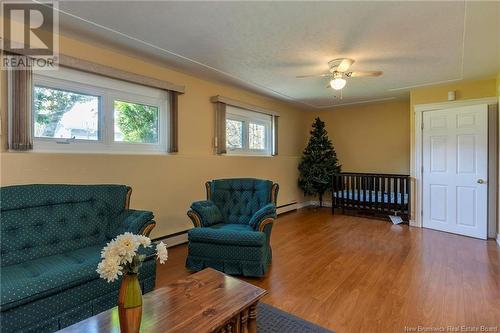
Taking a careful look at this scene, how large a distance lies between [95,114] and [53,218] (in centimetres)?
133

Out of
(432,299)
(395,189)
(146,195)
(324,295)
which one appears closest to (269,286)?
(324,295)

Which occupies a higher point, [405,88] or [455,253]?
[405,88]

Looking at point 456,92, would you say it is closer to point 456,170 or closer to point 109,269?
point 456,170

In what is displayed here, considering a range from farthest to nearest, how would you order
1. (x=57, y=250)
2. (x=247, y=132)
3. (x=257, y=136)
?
(x=257, y=136), (x=247, y=132), (x=57, y=250)

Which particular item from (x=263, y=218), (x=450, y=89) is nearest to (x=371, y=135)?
(x=450, y=89)

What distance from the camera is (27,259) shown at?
190 centimetres

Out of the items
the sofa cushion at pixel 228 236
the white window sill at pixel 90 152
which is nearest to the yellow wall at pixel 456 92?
the sofa cushion at pixel 228 236

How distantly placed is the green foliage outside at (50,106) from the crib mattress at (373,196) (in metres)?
4.88

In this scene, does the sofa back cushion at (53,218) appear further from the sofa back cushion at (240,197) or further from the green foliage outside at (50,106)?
the sofa back cushion at (240,197)

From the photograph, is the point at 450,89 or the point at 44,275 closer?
the point at 44,275

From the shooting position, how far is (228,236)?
2578 millimetres

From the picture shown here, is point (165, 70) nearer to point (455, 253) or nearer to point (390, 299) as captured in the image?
point (390, 299)

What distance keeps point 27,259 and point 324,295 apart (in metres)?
2.33

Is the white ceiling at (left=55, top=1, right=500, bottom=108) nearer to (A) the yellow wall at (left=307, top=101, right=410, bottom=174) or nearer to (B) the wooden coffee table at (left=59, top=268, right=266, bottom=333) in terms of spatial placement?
(A) the yellow wall at (left=307, top=101, right=410, bottom=174)
